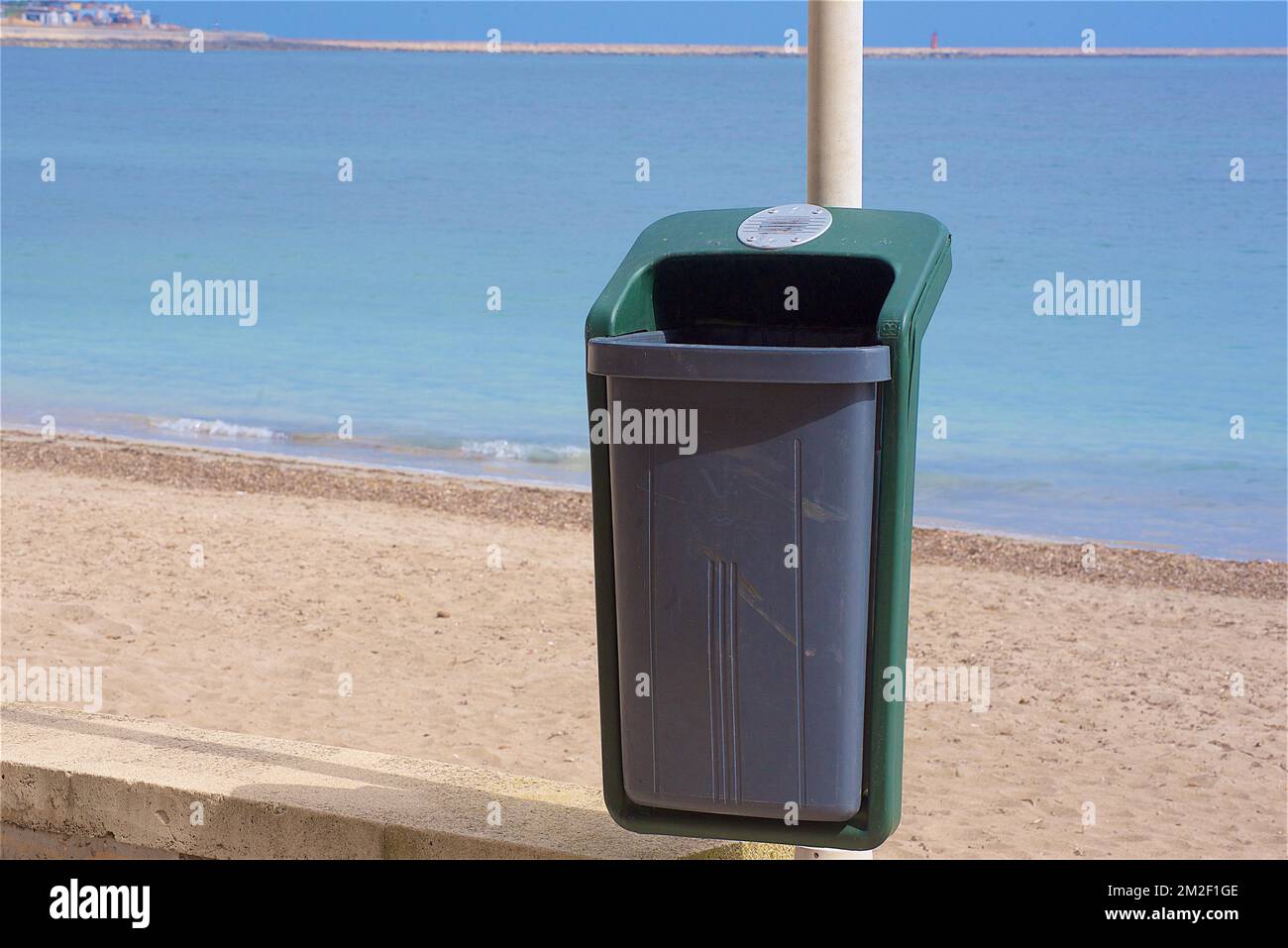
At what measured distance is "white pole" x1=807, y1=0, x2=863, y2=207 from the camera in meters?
2.54

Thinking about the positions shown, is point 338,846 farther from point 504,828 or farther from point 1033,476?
point 1033,476

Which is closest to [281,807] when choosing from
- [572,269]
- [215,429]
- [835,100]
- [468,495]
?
[835,100]

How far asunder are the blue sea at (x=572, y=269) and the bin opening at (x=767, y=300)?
872 cm

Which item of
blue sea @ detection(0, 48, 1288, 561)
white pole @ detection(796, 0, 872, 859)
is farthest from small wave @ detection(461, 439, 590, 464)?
white pole @ detection(796, 0, 872, 859)

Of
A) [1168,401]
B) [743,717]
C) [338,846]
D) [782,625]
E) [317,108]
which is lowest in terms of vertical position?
[1168,401]

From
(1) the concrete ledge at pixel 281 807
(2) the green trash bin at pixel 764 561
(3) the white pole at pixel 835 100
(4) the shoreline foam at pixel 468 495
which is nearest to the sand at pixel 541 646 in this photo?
(4) the shoreline foam at pixel 468 495

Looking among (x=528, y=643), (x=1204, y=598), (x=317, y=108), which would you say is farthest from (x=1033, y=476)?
(x=317, y=108)

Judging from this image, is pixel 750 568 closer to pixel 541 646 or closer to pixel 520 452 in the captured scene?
pixel 541 646

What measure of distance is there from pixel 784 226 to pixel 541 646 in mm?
4703

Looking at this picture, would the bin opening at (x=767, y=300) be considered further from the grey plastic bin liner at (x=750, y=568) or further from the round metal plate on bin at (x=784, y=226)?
the grey plastic bin liner at (x=750, y=568)

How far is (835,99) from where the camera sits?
2541 mm

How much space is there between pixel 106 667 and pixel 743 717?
4781 millimetres

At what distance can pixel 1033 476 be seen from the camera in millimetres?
13125

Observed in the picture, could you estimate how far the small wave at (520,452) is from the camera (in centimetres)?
1345
